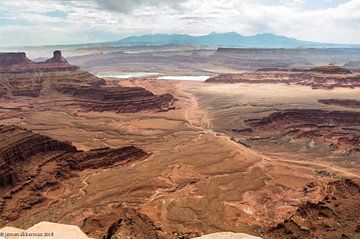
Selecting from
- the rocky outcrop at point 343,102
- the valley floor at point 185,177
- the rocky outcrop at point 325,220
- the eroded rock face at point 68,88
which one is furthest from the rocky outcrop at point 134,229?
the rocky outcrop at point 343,102

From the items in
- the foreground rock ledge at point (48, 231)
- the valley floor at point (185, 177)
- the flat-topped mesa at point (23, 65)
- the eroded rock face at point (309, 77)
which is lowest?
the valley floor at point (185, 177)

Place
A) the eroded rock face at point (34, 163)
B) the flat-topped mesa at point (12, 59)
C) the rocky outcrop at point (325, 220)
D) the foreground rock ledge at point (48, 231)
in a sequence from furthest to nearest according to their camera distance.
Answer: the flat-topped mesa at point (12, 59)
the eroded rock face at point (34, 163)
the rocky outcrop at point (325, 220)
the foreground rock ledge at point (48, 231)

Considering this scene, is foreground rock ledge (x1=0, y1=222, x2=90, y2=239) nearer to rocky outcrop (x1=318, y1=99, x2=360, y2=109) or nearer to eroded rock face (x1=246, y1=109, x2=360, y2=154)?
eroded rock face (x1=246, y1=109, x2=360, y2=154)

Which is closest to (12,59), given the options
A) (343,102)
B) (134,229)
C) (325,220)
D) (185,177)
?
(185,177)

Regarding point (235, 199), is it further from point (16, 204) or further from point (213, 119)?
point (213, 119)

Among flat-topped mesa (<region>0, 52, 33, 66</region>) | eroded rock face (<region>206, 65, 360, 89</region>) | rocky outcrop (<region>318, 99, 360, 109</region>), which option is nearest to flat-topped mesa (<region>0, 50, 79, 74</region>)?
flat-topped mesa (<region>0, 52, 33, 66</region>)

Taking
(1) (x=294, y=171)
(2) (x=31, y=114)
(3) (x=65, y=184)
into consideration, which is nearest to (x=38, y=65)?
(2) (x=31, y=114)

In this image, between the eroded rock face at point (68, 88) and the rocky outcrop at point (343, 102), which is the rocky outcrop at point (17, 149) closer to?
the eroded rock face at point (68, 88)
